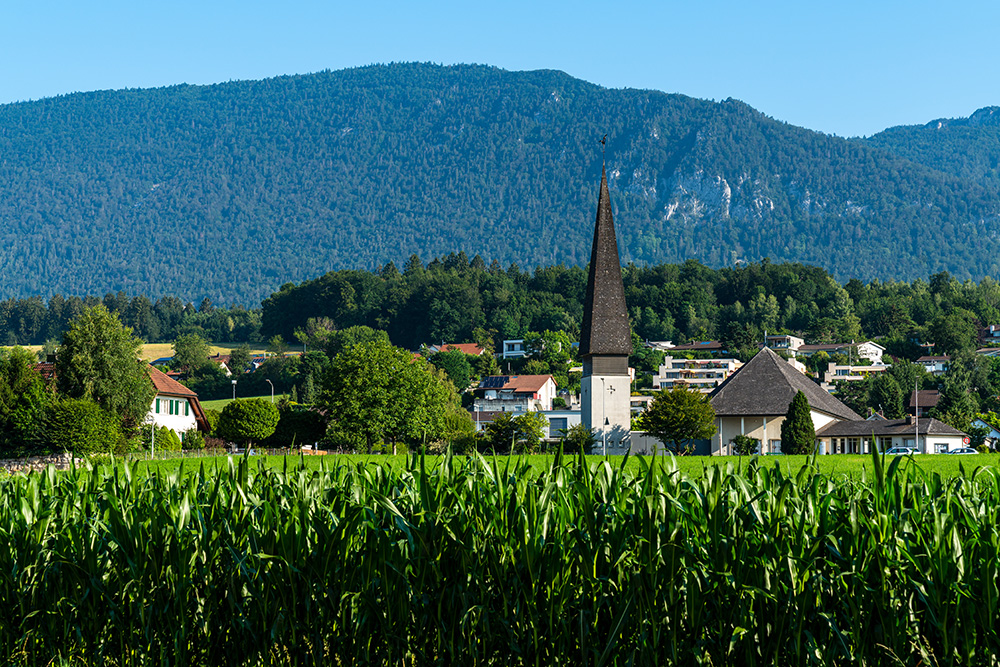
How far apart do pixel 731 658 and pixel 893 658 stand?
1445 mm

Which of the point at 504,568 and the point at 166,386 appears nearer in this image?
the point at 504,568

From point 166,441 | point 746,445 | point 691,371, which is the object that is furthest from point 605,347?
point 691,371

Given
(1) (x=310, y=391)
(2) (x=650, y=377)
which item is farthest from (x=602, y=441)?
(2) (x=650, y=377)

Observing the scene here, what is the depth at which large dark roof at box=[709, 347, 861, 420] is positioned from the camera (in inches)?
3066

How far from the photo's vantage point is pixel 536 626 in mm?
10289

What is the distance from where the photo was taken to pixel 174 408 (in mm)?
82500

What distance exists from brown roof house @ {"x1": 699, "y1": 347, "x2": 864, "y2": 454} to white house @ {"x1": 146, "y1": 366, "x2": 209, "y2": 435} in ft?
131

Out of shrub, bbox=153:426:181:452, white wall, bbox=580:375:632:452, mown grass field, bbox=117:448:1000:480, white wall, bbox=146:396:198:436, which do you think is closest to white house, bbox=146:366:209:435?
white wall, bbox=146:396:198:436

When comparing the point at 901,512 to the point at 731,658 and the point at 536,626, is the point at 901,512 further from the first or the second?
the point at 536,626

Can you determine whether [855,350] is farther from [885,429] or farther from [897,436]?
[897,436]

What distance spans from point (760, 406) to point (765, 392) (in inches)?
83.6

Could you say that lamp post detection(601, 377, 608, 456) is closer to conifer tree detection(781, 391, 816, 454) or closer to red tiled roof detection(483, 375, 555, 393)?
conifer tree detection(781, 391, 816, 454)

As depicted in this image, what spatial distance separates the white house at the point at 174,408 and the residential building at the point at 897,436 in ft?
155

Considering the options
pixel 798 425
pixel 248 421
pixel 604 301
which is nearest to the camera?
pixel 798 425
